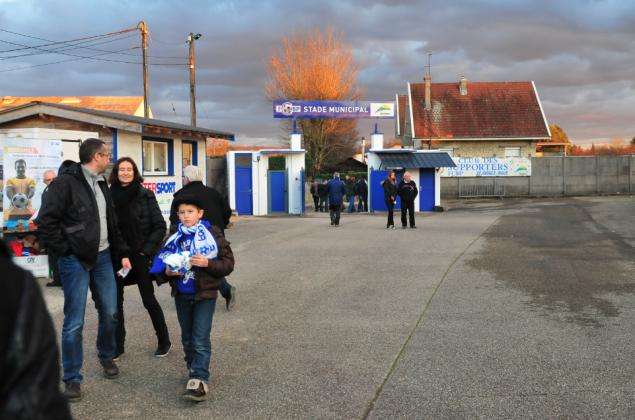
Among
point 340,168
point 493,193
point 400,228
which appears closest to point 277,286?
point 400,228

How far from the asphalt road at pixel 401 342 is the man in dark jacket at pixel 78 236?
45 centimetres

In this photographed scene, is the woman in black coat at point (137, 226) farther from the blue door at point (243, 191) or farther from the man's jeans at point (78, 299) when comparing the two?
the blue door at point (243, 191)

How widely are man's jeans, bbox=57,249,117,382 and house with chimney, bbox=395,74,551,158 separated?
3788 centimetres

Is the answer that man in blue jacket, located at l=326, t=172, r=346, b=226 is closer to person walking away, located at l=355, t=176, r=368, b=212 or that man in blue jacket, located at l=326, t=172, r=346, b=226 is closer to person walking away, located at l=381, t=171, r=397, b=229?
person walking away, located at l=381, t=171, r=397, b=229

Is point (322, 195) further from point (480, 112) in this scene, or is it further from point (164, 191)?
point (480, 112)

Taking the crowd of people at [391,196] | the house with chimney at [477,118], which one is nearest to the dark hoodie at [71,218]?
the crowd of people at [391,196]

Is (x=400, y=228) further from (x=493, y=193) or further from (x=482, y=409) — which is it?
(x=493, y=193)

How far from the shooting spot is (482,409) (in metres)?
4.36

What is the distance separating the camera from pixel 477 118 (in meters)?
43.6

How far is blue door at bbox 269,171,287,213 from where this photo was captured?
2670 centimetres

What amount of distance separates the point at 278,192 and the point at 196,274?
22264 millimetres

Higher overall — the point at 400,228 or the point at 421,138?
the point at 421,138

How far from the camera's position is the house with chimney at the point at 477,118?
42.7 meters

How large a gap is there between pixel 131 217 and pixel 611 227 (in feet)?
51.4
